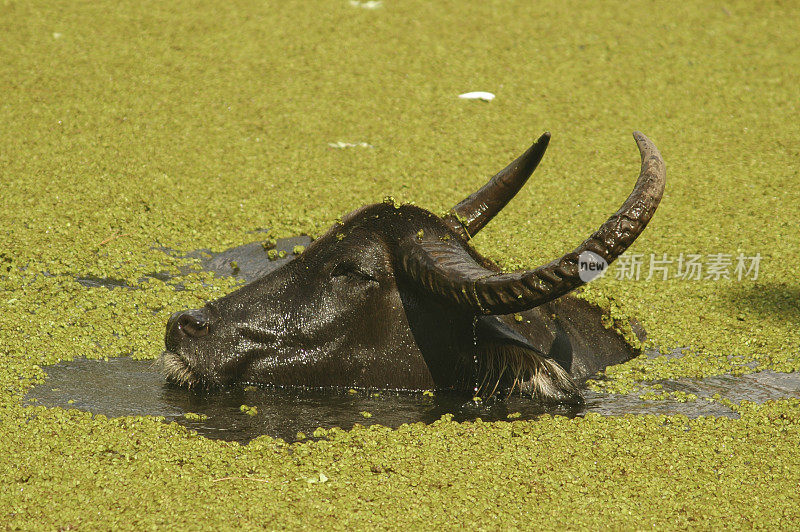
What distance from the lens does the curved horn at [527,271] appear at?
11.6 feet

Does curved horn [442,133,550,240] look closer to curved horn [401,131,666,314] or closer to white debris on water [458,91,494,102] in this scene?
curved horn [401,131,666,314]

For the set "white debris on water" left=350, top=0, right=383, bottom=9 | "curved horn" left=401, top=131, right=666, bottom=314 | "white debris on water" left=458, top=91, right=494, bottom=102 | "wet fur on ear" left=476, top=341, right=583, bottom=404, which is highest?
"white debris on water" left=350, top=0, right=383, bottom=9

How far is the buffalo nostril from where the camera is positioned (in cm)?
437

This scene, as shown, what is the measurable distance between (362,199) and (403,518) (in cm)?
407

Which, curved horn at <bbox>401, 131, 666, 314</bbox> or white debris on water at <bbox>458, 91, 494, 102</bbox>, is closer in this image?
curved horn at <bbox>401, 131, 666, 314</bbox>

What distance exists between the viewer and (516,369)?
4.25 metres

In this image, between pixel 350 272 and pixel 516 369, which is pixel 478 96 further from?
pixel 516 369

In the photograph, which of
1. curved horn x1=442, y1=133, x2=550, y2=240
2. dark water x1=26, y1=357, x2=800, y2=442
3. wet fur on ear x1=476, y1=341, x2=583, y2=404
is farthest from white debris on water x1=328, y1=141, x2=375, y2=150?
wet fur on ear x1=476, y1=341, x2=583, y2=404

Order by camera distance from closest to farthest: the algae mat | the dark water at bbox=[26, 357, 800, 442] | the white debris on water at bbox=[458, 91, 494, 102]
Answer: the algae mat
the dark water at bbox=[26, 357, 800, 442]
the white debris on water at bbox=[458, 91, 494, 102]

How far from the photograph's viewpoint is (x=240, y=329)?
14.5 ft

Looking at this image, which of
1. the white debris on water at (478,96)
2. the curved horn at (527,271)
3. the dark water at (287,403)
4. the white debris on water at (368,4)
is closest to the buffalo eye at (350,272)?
the curved horn at (527,271)

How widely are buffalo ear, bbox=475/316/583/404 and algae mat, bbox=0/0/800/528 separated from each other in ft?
0.60

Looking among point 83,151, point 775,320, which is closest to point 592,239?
point 775,320

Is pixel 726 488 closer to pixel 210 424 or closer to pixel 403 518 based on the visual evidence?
pixel 403 518
